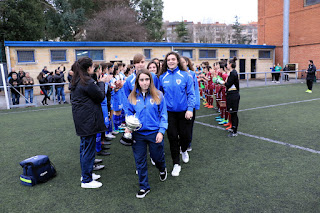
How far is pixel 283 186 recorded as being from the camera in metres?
3.56

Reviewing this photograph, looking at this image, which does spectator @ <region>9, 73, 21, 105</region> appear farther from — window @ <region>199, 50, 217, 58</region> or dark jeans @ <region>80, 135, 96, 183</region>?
window @ <region>199, 50, 217, 58</region>

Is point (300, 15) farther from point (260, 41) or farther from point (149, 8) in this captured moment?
point (149, 8)

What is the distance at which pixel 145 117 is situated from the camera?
10.9ft

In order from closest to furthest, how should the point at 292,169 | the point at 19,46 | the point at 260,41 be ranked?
the point at 292,169 < the point at 19,46 < the point at 260,41

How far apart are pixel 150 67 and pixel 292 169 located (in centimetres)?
313

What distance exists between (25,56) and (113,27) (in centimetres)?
1698

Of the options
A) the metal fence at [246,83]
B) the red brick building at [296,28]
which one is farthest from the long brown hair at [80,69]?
the red brick building at [296,28]

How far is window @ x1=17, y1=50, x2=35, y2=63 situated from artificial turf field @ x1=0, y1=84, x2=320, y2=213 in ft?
44.6

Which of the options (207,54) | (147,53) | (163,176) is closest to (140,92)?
(163,176)

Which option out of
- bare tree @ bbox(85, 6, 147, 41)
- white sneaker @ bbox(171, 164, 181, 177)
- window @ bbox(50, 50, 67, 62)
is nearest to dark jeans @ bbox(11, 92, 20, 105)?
window @ bbox(50, 50, 67, 62)

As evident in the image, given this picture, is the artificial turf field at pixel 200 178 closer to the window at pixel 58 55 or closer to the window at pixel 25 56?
the window at pixel 25 56

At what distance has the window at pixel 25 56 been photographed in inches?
722

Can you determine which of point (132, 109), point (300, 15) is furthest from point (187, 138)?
point (300, 15)

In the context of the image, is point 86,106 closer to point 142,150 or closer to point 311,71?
point 142,150
